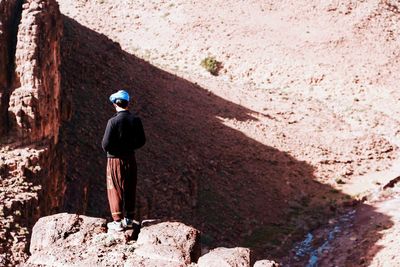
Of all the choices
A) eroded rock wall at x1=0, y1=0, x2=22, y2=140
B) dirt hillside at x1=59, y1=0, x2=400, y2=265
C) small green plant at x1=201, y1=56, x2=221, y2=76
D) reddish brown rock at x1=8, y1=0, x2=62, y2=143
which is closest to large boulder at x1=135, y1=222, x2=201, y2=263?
reddish brown rock at x1=8, y1=0, x2=62, y2=143

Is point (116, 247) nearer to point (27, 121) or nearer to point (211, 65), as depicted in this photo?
point (27, 121)

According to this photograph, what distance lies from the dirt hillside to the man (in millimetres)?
6709

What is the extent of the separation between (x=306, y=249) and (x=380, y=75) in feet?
58.3

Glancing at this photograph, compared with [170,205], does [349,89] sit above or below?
above

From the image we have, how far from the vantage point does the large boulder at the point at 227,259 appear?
7453 mm

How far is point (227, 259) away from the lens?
756cm

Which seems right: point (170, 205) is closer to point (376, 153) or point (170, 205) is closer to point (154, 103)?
point (154, 103)

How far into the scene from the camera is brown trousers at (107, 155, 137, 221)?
8.42m

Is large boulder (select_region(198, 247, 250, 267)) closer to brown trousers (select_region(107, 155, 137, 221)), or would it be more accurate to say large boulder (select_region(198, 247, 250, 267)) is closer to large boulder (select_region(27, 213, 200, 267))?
large boulder (select_region(27, 213, 200, 267))

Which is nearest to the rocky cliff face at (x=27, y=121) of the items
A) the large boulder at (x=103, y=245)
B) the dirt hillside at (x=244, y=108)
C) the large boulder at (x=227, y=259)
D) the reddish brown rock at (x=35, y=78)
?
the reddish brown rock at (x=35, y=78)

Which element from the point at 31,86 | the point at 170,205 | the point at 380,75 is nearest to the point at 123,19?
the point at 380,75

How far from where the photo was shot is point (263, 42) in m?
36.3

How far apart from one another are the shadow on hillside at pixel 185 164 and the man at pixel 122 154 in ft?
20.9

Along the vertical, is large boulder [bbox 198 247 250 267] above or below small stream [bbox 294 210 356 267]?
above
